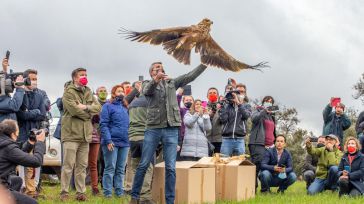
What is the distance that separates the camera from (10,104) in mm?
7953

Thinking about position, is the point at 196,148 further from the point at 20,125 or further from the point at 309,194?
the point at 20,125

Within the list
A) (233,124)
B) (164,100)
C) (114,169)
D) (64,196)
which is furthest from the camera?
(233,124)

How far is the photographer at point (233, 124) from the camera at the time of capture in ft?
33.2

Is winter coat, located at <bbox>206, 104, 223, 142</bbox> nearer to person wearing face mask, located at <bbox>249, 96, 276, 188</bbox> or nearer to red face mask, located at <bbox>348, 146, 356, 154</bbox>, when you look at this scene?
person wearing face mask, located at <bbox>249, 96, 276, 188</bbox>

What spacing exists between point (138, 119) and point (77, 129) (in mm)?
893

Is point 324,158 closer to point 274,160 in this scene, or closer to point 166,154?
point 274,160

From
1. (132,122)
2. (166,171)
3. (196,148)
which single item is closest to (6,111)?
(132,122)

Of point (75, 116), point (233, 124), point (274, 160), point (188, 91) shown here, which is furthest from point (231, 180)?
point (75, 116)

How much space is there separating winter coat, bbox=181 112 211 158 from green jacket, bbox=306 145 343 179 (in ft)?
6.69

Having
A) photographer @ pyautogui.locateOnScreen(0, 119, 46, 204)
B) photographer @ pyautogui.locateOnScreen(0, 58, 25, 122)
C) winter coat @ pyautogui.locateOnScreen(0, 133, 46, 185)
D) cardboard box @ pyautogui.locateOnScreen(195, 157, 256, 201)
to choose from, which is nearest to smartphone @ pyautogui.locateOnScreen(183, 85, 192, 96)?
cardboard box @ pyautogui.locateOnScreen(195, 157, 256, 201)

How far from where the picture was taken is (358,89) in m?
37.4

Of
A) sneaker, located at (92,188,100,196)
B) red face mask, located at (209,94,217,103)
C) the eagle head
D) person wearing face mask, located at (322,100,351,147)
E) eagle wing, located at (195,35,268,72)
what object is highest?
the eagle head

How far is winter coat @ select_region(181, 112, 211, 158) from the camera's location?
9.96 m

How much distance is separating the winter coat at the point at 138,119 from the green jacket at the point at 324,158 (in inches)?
147
